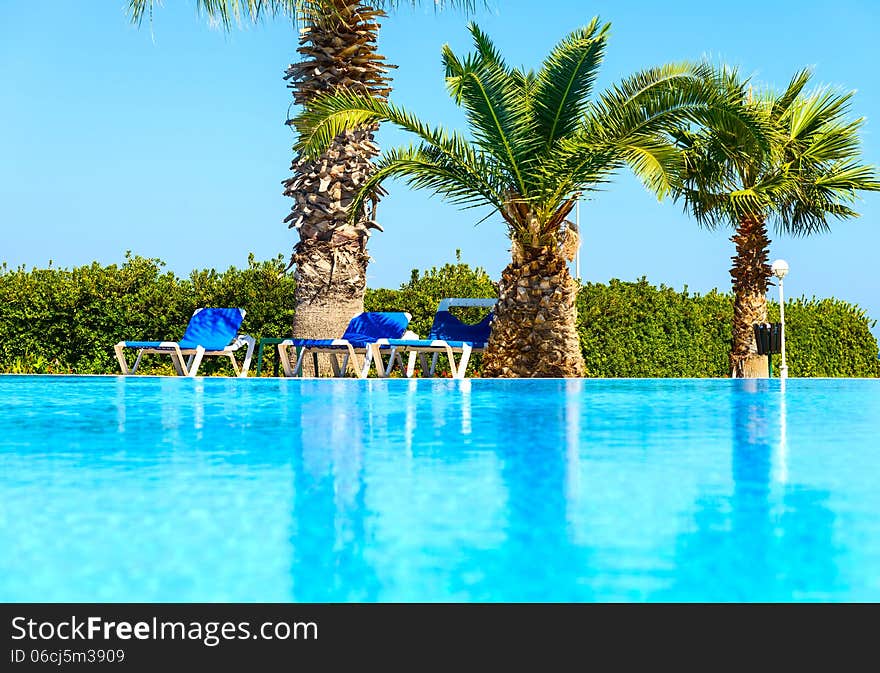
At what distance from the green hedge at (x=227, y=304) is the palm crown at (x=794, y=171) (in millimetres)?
2052

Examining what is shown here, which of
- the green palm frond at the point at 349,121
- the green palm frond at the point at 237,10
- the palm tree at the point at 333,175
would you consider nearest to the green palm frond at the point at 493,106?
the green palm frond at the point at 349,121

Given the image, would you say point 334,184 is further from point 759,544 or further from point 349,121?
point 759,544

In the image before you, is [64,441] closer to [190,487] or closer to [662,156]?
[190,487]

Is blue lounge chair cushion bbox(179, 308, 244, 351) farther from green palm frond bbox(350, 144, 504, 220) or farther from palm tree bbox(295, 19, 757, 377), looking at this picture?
palm tree bbox(295, 19, 757, 377)

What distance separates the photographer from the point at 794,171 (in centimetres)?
1784

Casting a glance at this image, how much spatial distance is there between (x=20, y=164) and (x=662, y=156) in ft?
75.8

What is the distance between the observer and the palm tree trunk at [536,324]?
43.9 feet

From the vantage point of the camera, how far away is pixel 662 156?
12195mm

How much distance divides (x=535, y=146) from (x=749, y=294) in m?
7.29

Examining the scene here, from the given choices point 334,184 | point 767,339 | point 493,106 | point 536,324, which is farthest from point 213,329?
point 767,339

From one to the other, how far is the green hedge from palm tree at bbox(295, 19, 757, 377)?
358 centimetres

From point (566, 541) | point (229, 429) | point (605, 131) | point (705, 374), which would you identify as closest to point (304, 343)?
point (605, 131)

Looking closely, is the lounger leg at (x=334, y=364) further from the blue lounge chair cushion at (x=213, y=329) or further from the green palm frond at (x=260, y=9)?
the green palm frond at (x=260, y=9)

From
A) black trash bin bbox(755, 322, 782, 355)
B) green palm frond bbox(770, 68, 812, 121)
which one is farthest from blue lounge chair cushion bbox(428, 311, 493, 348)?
green palm frond bbox(770, 68, 812, 121)
